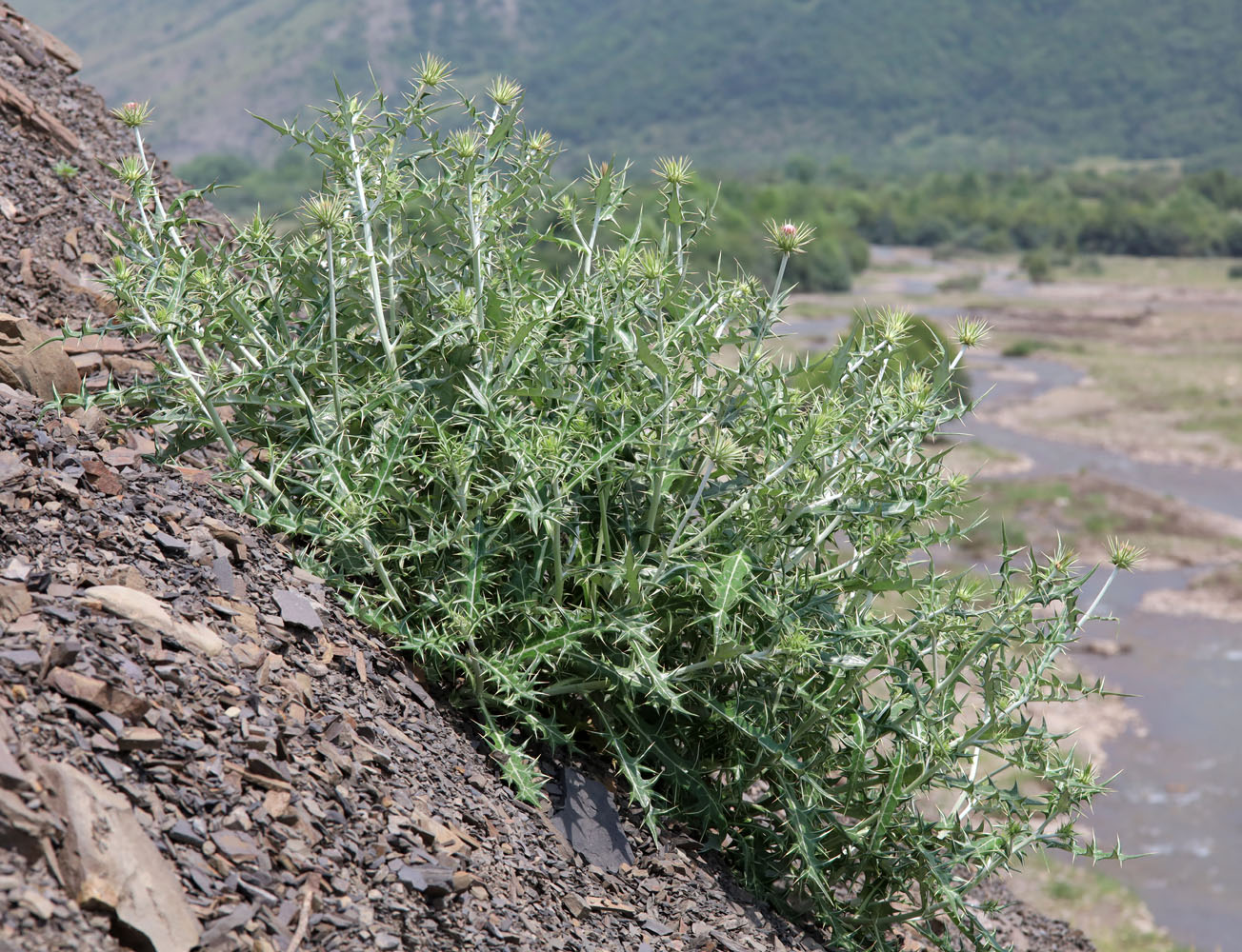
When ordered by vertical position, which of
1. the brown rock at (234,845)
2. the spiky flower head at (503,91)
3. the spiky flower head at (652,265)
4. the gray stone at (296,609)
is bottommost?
the brown rock at (234,845)

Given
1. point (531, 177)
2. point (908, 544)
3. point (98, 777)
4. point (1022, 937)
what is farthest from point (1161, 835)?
point (98, 777)

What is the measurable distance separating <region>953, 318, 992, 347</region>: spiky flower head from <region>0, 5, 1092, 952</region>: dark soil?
1975mm

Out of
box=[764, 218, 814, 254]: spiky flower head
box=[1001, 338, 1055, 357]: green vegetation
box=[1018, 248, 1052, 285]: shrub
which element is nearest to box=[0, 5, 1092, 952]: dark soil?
box=[764, 218, 814, 254]: spiky flower head

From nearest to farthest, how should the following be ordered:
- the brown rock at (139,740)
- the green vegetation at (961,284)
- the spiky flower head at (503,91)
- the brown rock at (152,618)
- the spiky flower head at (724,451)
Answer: the brown rock at (139,740), the brown rock at (152,618), the spiky flower head at (724,451), the spiky flower head at (503,91), the green vegetation at (961,284)

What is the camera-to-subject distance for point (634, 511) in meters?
3.78

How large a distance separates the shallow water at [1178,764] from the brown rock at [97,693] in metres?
6.01

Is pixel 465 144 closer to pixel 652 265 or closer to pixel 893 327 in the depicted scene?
pixel 652 265

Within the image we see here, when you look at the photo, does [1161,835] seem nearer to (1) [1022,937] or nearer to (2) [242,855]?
(1) [1022,937]

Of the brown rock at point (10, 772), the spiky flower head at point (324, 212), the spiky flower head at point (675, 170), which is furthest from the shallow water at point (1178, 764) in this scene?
the brown rock at point (10, 772)

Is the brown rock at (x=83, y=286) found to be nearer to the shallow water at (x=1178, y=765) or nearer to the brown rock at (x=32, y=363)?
the brown rock at (x=32, y=363)

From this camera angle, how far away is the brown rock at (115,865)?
233cm

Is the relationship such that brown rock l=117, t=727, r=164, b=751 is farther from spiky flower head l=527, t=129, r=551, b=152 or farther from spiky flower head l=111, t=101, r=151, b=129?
spiky flower head l=527, t=129, r=551, b=152

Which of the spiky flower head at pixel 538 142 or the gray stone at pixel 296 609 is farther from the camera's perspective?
the spiky flower head at pixel 538 142

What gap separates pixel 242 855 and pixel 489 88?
274 cm
